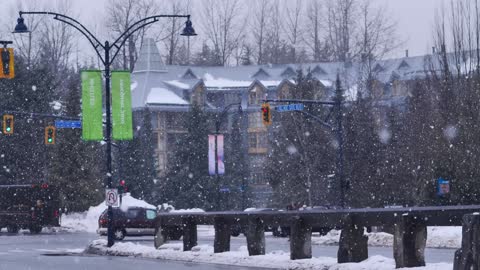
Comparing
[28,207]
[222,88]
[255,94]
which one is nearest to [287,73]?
[255,94]

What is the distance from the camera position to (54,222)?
59.1 m

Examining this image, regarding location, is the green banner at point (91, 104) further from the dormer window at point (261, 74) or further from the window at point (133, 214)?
the dormer window at point (261, 74)

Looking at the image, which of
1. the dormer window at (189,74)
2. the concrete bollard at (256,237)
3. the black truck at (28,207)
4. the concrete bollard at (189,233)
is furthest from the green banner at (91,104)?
the dormer window at (189,74)

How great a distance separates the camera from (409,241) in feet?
62.1

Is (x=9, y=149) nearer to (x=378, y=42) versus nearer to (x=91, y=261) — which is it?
(x=378, y=42)

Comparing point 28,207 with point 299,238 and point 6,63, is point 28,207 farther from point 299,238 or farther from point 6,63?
point 299,238

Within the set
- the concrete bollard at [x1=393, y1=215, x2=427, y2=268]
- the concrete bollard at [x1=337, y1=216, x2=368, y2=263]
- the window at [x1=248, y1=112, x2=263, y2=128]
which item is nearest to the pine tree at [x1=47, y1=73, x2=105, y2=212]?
the window at [x1=248, y1=112, x2=263, y2=128]

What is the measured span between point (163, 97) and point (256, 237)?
84230mm

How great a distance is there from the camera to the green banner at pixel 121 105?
34.6m

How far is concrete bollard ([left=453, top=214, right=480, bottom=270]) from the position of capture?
13812 mm

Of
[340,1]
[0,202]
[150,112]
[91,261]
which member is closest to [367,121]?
[0,202]

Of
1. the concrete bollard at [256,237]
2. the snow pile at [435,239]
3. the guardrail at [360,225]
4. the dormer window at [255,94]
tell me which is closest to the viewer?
the guardrail at [360,225]

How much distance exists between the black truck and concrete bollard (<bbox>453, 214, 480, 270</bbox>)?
148 feet

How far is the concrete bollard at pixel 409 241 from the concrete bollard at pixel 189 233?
9.38 m
